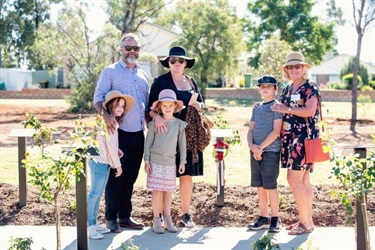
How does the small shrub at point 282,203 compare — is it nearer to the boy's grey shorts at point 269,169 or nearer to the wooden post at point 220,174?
the wooden post at point 220,174

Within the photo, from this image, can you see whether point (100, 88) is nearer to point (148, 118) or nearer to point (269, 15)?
point (148, 118)

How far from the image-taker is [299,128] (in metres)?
6.02

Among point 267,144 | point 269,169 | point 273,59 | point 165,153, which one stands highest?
point 273,59

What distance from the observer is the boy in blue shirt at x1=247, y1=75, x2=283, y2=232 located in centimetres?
612

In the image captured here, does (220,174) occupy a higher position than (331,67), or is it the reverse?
(331,67)

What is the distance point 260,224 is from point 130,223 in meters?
1.30

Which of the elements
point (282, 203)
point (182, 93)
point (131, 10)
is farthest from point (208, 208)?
point (131, 10)

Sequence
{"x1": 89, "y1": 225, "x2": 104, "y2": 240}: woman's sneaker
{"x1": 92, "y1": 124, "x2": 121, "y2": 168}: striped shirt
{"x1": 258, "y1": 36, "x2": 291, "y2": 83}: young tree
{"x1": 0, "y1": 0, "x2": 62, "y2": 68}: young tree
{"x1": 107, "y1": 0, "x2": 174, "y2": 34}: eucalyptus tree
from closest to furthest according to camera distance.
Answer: {"x1": 89, "y1": 225, "x2": 104, "y2": 240}: woman's sneaker, {"x1": 92, "y1": 124, "x2": 121, "y2": 168}: striped shirt, {"x1": 107, "y1": 0, "x2": 174, "y2": 34}: eucalyptus tree, {"x1": 258, "y1": 36, "x2": 291, "y2": 83}: young tree, {"x1": 0, "y1": 0, "x2": 62, "y2": 68}: young tree

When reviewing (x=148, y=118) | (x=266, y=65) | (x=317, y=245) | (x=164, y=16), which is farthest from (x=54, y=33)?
(x=164, y=16)

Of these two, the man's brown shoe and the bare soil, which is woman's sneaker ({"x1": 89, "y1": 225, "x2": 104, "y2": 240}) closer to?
the man's brown shoe

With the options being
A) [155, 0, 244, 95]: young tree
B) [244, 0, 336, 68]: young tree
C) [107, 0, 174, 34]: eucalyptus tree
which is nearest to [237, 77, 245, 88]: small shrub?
[244, 0, 336, 68]: young tree

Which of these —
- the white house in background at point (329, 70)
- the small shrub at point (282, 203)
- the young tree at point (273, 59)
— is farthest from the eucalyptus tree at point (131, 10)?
the white house in background at point (329, 70)

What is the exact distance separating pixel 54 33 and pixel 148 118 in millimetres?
18997

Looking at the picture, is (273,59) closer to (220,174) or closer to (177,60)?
(220,174)
